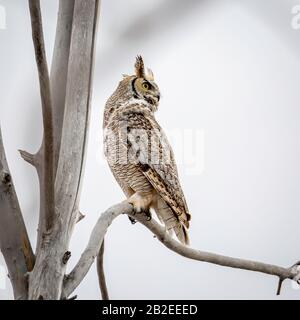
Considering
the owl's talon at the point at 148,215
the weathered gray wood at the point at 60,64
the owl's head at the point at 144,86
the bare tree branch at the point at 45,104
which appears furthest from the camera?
the owl's head at the point at 144,86

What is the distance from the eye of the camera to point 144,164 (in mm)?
1143

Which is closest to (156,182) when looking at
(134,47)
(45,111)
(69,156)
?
(69,156)

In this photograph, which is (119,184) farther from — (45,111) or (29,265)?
(45,111)

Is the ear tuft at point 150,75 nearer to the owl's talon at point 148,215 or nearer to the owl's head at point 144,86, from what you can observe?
the owl's head at point 144,86

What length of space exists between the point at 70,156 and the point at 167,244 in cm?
34

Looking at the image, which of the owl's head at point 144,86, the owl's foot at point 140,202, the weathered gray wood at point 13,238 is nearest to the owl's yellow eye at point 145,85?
the owl's head at point 144,86

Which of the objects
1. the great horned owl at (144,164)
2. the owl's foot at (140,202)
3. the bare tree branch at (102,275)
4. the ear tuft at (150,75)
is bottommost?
the bare tree branch at (102,275)

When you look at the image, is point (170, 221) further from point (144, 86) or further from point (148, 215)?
point (144, 86)

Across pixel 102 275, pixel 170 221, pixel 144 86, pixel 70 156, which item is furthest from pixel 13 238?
pixel 144 86

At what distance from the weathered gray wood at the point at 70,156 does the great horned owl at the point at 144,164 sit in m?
0.36

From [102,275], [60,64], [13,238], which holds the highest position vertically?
[60,64]

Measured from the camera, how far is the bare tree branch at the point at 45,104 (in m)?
0.52

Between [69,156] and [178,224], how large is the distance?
1.63ft

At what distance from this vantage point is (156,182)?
3.71 feet
